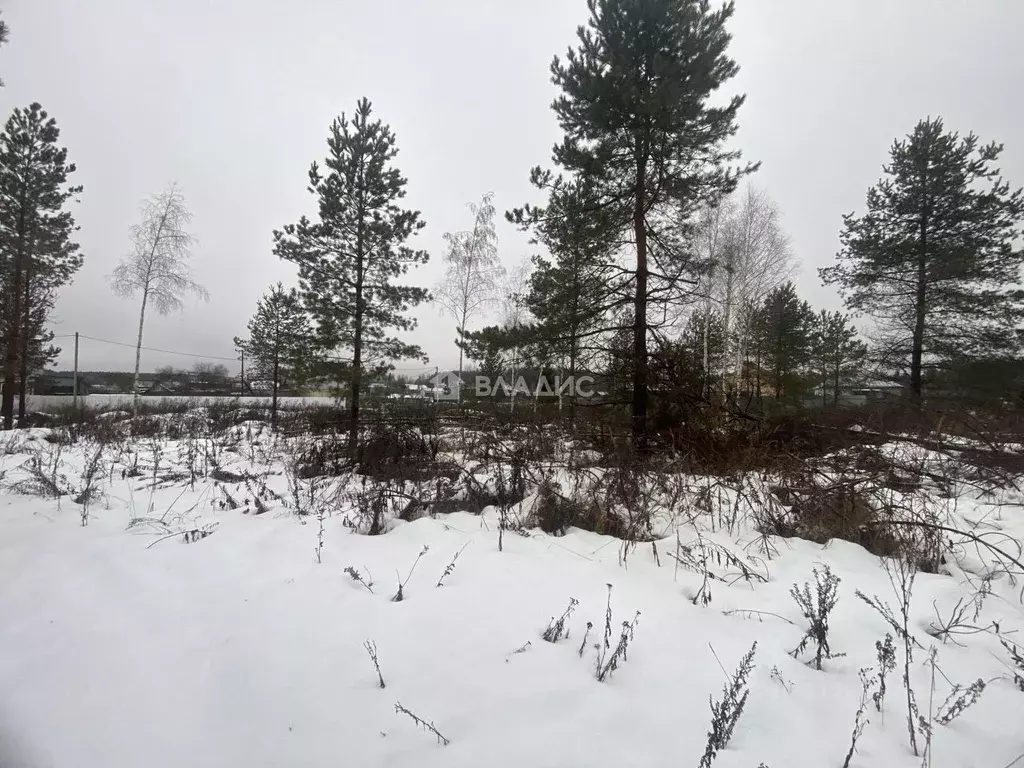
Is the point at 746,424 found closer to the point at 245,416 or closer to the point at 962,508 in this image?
the point at 962,508

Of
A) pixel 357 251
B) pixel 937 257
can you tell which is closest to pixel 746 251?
pixel 937 257

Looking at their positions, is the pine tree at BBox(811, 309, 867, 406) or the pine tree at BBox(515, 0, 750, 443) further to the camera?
the pine tree at BBox(811, 309, 867, 406)

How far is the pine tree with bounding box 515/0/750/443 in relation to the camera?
707cm

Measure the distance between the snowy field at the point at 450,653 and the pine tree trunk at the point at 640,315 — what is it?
14.5 ft

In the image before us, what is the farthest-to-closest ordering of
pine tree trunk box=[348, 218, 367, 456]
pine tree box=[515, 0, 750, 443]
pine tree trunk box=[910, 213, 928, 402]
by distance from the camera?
1. pine tree trunk box=[910, 213, 928, 402]
2. pine tree trunk box=[348, 218, 367, 456]
3. pine tree box=[515, 0, 750, 443]

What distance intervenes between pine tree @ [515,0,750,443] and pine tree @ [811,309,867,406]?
12.5 metres

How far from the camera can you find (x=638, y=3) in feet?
23.3

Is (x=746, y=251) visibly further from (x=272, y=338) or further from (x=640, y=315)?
(x=272, y=338)

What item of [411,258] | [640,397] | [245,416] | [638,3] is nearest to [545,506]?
[640,397]

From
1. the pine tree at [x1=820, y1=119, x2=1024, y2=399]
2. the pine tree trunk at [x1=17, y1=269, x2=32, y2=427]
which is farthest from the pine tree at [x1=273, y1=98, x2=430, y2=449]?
the pine tree at [x1=820, y1=119, x2=1024, y2=399]

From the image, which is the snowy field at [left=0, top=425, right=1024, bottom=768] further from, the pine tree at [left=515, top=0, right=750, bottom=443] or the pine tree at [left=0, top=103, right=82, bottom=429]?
the pine tree at [left=0, top=103, right=82, bottom=429]

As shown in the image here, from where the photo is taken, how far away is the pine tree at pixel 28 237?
13.8 metres

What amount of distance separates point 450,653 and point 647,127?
27.6ft

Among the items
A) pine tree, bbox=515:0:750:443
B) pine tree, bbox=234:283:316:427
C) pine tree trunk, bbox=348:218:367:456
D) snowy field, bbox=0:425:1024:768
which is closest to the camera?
snowy field, bbox=0:425:1024:768
